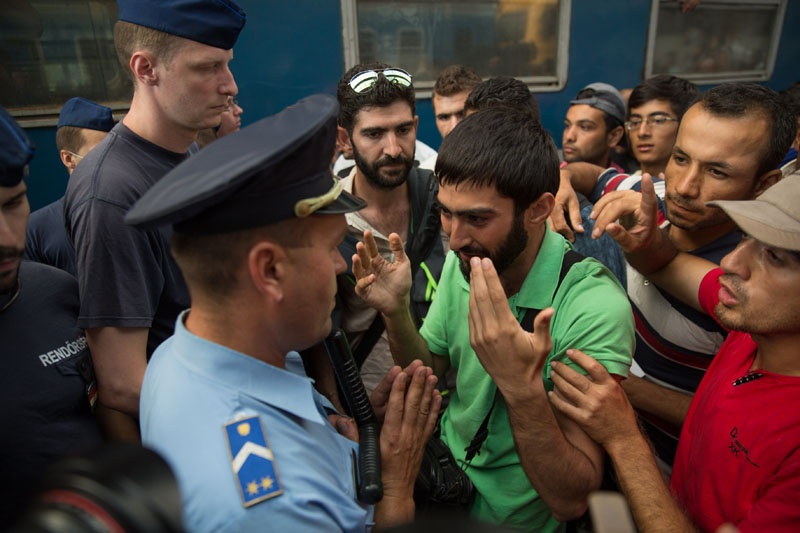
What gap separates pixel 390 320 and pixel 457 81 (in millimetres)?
2419

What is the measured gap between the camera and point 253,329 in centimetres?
104

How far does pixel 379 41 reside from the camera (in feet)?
13.4

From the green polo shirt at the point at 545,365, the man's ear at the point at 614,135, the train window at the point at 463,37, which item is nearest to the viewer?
the green polo shirt at the point at 545,365

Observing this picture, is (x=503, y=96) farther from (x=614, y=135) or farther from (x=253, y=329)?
(x=253, y=329)

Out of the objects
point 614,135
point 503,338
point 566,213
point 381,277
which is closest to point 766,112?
point 566,213

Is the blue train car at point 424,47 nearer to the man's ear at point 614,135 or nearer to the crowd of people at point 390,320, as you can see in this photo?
the man's ear at point 614,135

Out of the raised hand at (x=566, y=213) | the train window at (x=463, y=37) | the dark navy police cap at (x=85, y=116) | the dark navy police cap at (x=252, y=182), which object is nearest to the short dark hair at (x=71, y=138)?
the dark navy police cap at (x=85, y=116)

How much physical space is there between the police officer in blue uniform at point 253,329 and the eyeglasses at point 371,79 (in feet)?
5.12

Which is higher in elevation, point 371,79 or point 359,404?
point 371,79

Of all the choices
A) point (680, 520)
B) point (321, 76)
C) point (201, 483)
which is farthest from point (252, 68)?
point (680, 520)

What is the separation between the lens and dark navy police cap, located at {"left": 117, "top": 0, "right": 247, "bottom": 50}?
1712 millimetres

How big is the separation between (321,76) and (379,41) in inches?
23.7

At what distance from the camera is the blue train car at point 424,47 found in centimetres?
331

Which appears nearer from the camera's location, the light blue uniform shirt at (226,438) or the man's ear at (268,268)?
the light blue uniform shirt at (226,438)
